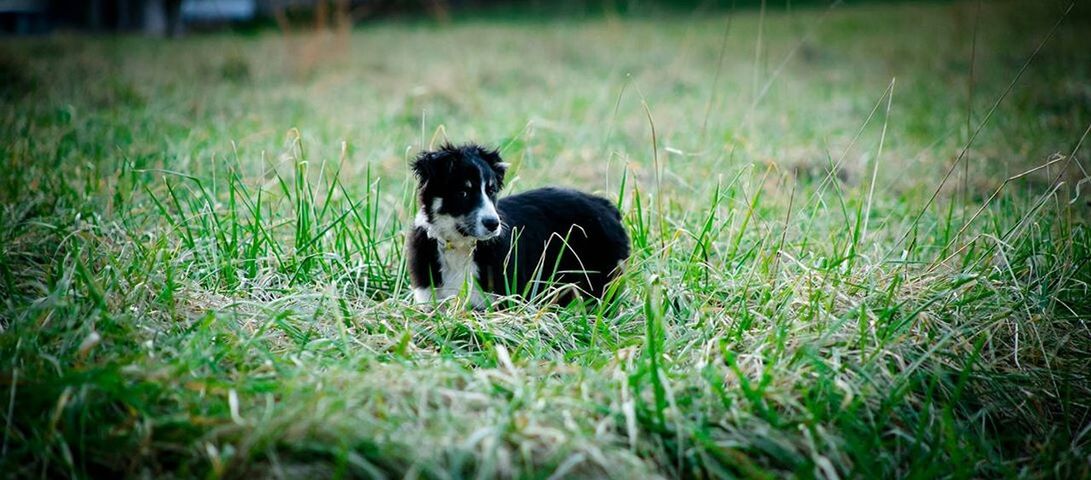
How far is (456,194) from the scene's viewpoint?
3.28 meters

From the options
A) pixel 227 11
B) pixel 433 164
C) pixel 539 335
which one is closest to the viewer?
pixel 539 335

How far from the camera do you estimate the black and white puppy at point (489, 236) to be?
3.28 m

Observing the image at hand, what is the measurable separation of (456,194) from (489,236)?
0.23m

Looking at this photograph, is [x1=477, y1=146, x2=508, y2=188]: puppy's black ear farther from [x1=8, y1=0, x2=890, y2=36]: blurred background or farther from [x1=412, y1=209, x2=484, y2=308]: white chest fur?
[x1=8, y1=0, x2=890, y2=36]: blurred background

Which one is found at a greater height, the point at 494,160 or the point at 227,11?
the point at 227,11

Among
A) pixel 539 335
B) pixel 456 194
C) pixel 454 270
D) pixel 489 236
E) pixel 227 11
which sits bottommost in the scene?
pixel 539 335

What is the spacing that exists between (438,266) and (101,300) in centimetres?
124

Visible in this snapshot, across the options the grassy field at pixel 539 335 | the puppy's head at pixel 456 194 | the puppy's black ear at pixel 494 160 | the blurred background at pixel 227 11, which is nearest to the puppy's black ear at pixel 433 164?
the puppy's head at pixel 456 194

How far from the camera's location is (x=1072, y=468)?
2467mm

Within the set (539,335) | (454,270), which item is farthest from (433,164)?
(539,335)

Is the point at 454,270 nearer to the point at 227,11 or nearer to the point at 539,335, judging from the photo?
the point at 539,335

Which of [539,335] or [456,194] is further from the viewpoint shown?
[456,194]

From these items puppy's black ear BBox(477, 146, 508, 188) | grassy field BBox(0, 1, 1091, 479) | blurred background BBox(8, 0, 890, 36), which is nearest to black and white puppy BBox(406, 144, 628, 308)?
puppy's black ear BBox(477, 146, 508, 188)

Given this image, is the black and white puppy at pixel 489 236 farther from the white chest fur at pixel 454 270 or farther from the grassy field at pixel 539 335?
the grassy field at pixel 539 335
